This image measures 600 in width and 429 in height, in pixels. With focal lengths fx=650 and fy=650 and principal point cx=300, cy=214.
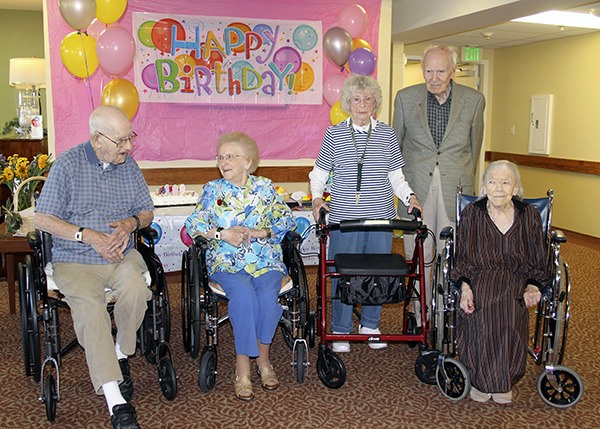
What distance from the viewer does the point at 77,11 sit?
433cm

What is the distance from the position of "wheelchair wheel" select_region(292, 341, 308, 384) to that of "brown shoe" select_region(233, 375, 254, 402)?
225 millimetres

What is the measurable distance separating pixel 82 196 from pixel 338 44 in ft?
9.42

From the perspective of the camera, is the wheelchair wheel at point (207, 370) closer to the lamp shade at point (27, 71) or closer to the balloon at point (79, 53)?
the balloon at point (79, 53)

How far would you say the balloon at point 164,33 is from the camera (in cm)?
500

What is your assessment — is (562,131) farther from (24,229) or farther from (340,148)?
(24,229)

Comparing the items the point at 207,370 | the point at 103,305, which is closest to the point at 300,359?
the point at 207,370

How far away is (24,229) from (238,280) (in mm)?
1565

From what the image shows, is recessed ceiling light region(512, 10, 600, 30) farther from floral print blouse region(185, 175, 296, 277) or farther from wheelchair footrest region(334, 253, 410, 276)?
floral print blouse region(185, 175, 296, 277)

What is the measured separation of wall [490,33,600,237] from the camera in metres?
7.07

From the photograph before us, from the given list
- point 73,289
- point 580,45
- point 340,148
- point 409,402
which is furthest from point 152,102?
point 580,45

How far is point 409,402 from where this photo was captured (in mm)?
2768

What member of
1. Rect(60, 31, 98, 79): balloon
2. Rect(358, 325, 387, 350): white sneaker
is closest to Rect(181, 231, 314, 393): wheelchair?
Rect(358, 325, 387, 350): white sneaker

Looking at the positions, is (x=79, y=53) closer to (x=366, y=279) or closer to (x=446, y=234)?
(x=366, y=279)

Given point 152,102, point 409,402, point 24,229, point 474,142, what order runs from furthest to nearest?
1. point 152,102
2. point 24,229
3. point 474,142
4. point 409,402
